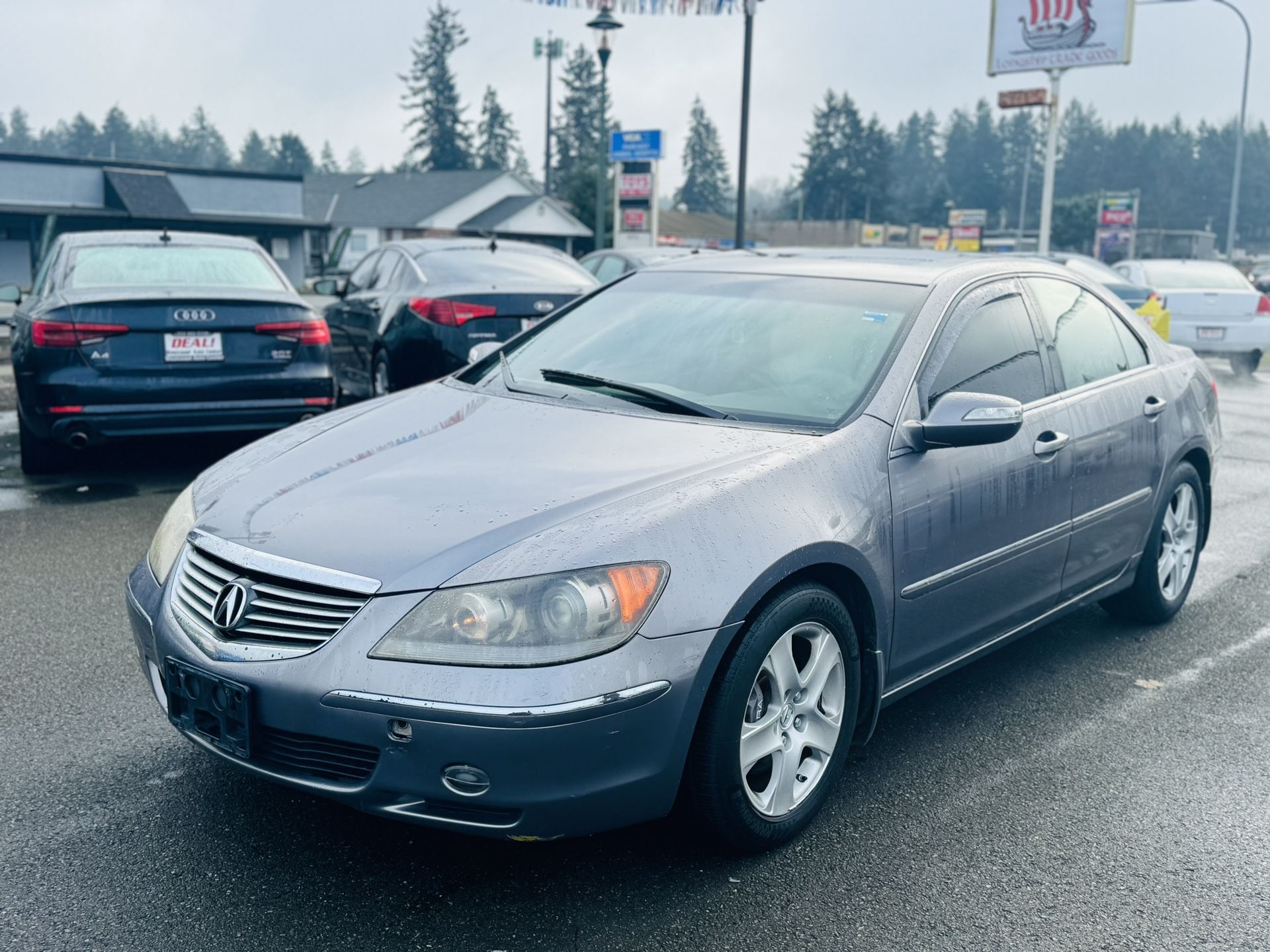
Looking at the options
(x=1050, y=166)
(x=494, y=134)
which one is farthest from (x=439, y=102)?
(x=1050, y=166)

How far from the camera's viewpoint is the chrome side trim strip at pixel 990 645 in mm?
3613

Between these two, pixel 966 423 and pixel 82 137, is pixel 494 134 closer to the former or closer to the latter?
pixel 82 137

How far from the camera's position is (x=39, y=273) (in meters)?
8.12

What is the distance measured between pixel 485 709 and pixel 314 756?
0.45 m

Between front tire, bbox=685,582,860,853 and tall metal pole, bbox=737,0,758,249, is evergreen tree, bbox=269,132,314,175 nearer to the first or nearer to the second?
tall metal pole, bbox=737,0,758,249

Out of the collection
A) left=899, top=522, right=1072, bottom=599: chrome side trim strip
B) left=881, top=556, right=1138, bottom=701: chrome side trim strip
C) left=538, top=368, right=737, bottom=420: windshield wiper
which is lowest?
left=881, top=556, right=1138, bottom=701: chrome side trim strip

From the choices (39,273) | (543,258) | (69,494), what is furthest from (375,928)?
(543,258)

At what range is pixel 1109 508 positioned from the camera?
14.7 feet

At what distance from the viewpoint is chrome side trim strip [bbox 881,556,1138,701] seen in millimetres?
3613

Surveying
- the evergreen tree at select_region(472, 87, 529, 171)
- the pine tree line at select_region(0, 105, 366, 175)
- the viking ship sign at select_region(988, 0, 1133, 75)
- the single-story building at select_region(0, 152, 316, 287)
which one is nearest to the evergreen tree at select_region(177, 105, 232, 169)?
the pine tree line at select_region(0, 105, 366, 175)

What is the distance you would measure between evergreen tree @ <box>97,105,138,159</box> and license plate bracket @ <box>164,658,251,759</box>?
Result: 158 m

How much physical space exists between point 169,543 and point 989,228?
146 m

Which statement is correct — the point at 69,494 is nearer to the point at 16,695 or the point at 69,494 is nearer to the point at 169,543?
the point at 16,695

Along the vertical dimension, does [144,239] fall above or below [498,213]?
below
